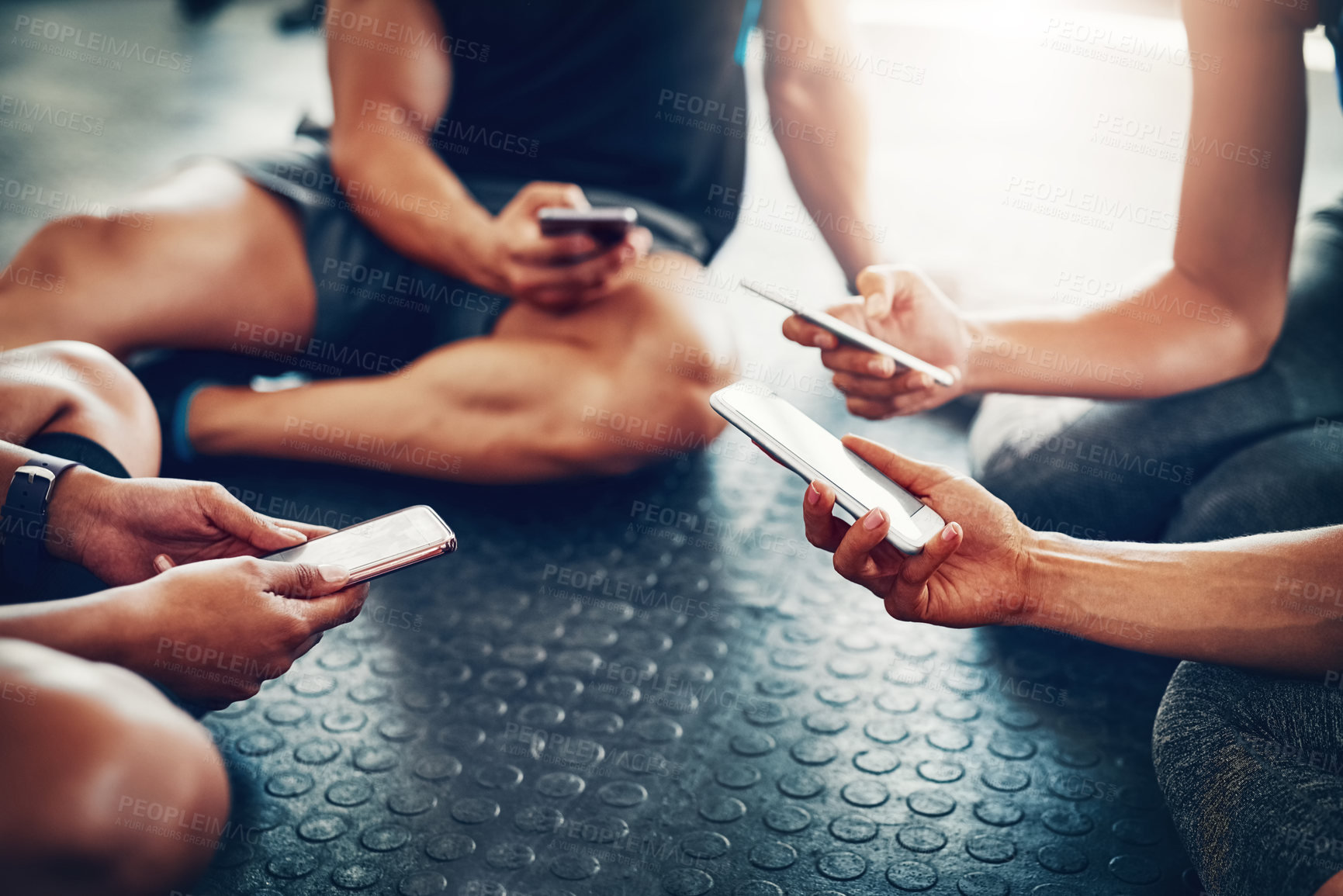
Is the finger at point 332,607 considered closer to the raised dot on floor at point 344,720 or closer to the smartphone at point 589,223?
the raised dot on floor at point 344,720

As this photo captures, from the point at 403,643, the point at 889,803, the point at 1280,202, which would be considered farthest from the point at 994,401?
the point at 403,643

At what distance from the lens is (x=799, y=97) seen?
4.80ft

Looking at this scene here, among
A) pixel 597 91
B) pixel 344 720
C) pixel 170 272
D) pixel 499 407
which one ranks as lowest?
pixel 344 720

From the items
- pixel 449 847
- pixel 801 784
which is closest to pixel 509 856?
pixel 449 847

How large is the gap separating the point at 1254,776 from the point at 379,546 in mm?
692

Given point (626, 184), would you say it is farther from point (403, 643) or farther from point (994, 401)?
point (403, 643)

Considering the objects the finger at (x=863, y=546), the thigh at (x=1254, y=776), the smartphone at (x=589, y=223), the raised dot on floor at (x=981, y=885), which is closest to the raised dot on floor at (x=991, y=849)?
the raised dot on floor at (x=981, y=885)

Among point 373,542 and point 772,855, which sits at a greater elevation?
point 373,542

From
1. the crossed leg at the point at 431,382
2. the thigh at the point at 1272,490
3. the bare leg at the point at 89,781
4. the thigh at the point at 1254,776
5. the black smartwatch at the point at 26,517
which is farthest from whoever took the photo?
the crossed leg at the point at 431,382

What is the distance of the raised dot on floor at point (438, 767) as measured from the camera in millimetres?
884

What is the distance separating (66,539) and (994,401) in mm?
1062

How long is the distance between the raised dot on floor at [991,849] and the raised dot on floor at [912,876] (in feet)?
0.14

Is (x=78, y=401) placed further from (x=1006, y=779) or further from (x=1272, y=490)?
(x=1272, y=490)

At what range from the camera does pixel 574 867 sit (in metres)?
0.80
